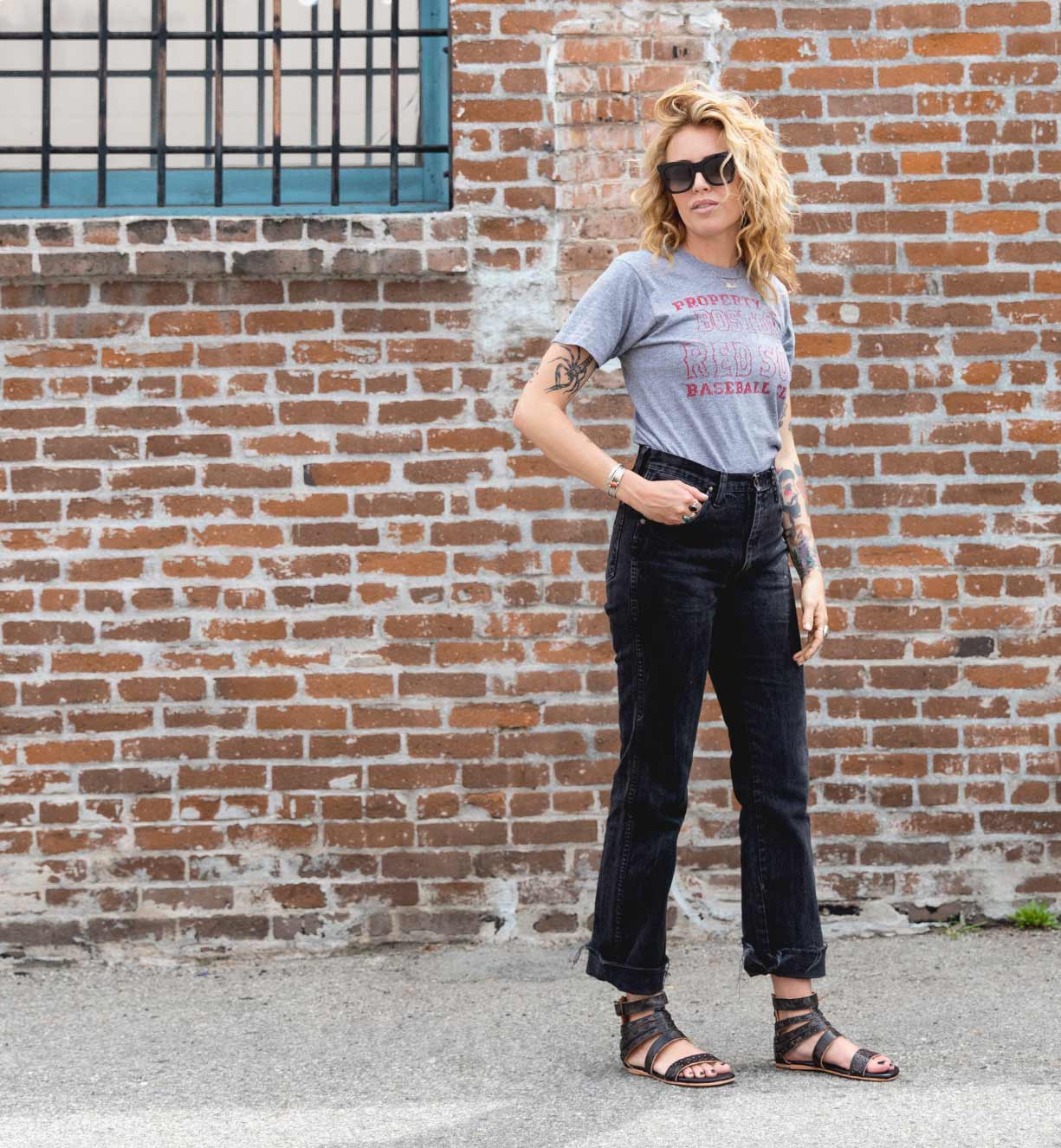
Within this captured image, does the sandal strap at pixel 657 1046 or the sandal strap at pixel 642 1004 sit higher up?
the sandal strap at pixel 642 1004

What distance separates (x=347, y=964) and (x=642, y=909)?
1.21m

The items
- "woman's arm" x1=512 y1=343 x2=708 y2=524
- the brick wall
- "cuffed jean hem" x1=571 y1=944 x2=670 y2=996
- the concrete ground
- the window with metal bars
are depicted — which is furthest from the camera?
the window with metal bars

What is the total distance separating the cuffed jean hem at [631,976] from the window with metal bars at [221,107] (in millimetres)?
2240

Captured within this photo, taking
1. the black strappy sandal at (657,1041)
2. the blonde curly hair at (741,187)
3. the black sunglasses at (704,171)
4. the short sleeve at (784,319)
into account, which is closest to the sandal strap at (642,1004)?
the black strappy sandal at (657,1041)

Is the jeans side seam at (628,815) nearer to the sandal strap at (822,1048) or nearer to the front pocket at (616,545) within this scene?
the front pocket at (616,545)

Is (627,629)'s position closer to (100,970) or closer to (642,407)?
(642,407)

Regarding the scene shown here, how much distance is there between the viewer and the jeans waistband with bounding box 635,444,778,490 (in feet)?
8.71

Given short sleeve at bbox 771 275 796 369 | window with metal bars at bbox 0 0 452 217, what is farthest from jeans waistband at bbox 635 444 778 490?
window with metal bars at bbox 0 0 452 217

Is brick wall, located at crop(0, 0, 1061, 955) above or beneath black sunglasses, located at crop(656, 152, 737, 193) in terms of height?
beneath

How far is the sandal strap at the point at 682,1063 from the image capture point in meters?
2.68

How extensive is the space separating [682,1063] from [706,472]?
1.22 meters

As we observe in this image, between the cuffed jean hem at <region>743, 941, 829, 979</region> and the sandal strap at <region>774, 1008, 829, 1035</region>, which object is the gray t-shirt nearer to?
the cuffed jean hem at <region>743, 941, 829, 979</region>

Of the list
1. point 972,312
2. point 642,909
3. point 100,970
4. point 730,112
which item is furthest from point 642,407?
point 100,970

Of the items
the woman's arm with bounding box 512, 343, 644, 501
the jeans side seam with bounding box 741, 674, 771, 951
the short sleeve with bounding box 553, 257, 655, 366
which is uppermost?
the short sleeve with bounding box 553, 257, 655, 366
